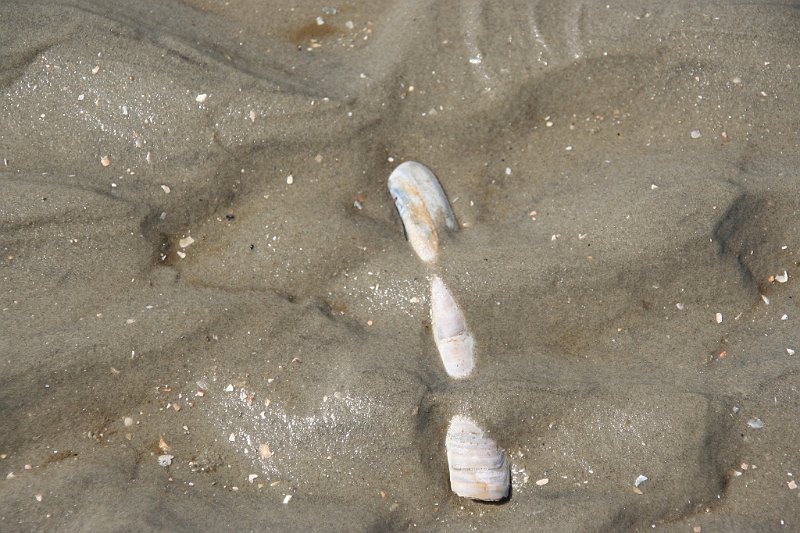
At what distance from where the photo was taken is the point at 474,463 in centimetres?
267

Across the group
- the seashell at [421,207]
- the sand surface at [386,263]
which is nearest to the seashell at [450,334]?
the sand surface at [386,263]

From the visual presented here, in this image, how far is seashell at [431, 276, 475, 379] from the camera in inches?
111

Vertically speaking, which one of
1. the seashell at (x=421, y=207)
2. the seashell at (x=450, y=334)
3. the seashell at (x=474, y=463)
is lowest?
the seashell at (x=474, y=463)

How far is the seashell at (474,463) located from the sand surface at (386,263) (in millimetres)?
56

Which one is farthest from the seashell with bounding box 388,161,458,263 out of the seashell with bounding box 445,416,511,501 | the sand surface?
the seashell with bounding box 445,416,511,501

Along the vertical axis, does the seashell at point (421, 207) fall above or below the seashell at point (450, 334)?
above

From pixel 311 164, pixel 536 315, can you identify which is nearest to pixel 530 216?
pixel 536 315

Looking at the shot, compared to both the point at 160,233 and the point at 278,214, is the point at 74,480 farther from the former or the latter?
the point at 278,214

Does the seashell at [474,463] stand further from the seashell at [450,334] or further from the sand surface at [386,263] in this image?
the seashell at [450,334]

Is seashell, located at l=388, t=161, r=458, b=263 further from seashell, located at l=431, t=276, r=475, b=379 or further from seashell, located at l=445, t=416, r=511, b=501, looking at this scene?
seashell, located at l=445, t=416, r=511, b=501

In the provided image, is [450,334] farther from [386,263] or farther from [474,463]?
[474,463]

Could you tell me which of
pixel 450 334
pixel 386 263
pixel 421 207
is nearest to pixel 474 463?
pixel 450 334

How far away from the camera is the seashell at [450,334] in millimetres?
2826

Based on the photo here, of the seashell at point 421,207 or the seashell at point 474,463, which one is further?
the seashell at point 421,207
